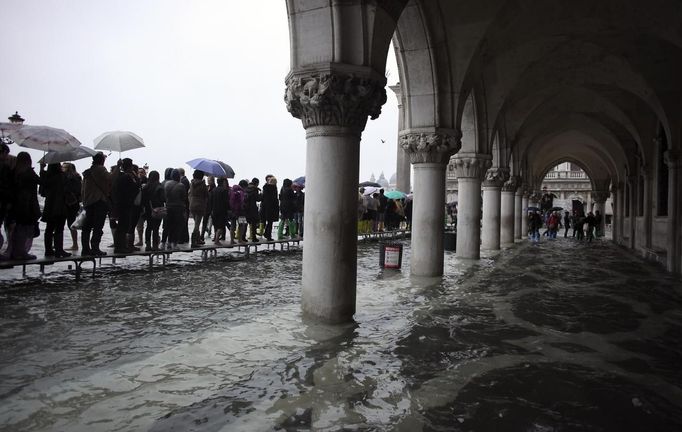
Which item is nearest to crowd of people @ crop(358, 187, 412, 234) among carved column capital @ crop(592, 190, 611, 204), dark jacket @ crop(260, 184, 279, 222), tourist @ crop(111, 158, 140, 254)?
dark jacket @ crop(260, 184, 279, 222)

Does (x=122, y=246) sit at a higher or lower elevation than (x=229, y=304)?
higher

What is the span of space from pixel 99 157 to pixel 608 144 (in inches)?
891

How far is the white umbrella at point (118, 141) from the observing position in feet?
33.4

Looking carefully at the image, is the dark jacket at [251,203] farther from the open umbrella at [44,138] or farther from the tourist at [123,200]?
the open umbrella at [44,138]

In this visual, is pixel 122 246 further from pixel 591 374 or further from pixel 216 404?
pixel 591 374

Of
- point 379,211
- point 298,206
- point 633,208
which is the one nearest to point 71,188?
point 298,206

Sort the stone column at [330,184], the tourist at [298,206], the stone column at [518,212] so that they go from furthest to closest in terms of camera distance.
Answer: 1. the stone column at [518,212]
2. the tourist at [298,206]
3. the stone column at [330,184]

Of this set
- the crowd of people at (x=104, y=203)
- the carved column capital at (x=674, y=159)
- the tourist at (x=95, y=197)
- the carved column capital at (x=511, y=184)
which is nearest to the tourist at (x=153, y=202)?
the crowd of people at (x=104, y=203)

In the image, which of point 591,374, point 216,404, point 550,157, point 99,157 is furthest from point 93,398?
point 550,157

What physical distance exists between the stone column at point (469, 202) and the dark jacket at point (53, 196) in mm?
8688

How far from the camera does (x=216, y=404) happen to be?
325cm

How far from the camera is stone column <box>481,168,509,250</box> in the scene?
53.8 ft

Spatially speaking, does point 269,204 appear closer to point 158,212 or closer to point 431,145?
point 158,212

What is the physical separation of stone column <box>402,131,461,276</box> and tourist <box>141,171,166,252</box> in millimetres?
4960
